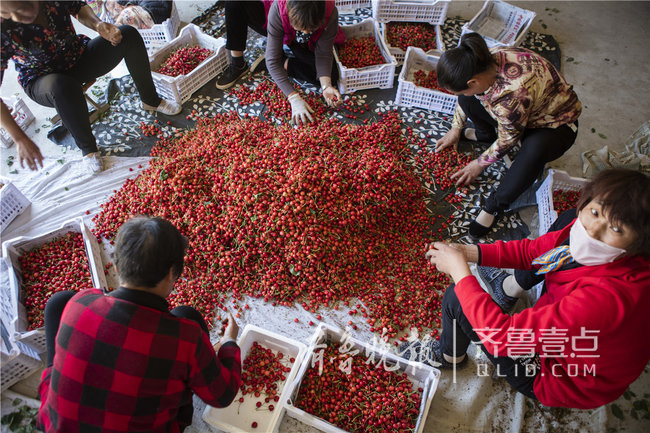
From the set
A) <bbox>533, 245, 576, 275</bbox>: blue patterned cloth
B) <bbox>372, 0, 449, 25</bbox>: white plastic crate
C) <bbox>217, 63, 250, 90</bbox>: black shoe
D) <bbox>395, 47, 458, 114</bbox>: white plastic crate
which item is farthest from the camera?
<bbox>372, 0, 449, 25</bbox>: white plastic crate

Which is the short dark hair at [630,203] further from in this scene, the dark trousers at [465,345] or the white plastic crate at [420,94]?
the white plastic crate at [420,94]

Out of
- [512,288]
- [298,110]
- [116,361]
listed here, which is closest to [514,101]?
[512,288]

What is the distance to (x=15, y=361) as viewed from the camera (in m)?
1.92

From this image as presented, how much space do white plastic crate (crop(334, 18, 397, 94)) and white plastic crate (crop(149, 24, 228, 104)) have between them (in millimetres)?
981

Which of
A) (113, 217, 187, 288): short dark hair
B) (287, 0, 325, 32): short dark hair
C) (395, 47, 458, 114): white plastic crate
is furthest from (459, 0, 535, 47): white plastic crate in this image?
(113, 217, 187, 288): short dark hair

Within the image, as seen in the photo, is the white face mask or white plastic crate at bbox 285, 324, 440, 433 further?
white plastic crate at bbox 285, 324, 440, 433

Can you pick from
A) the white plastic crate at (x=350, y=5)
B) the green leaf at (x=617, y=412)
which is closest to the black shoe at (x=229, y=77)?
the white plastic crate at (x=350, y=5)

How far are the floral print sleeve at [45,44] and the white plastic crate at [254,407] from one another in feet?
6.71

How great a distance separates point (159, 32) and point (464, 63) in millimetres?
2713

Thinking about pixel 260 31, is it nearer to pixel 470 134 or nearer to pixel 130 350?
pixel 470 134

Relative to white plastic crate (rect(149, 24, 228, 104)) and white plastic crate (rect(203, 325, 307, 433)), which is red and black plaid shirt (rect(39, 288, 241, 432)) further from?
white plastic crate (rect(149, 24, 228, 104))

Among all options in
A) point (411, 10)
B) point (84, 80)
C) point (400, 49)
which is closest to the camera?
point (84, 80)

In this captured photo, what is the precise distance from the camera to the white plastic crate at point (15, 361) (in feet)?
6.17

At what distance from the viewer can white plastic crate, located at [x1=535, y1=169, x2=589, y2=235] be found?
2.53 m
